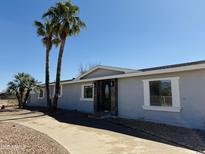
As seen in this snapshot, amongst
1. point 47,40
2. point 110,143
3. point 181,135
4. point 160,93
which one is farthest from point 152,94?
point 47,40

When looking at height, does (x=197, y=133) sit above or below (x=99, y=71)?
below

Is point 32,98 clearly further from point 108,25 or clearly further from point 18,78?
point 108,25

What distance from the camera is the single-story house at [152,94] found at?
9.44m

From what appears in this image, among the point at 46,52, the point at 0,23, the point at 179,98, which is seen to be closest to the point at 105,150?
the point at 179,98

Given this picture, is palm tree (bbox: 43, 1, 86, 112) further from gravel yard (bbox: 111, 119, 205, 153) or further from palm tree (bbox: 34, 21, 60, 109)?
gravel yard (bbox: 111, 119, 205, 153)

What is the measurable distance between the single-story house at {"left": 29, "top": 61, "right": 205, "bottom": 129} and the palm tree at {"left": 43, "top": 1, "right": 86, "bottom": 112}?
3034mm

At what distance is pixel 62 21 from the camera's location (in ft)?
56.7

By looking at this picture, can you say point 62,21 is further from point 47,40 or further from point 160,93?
point 160,93

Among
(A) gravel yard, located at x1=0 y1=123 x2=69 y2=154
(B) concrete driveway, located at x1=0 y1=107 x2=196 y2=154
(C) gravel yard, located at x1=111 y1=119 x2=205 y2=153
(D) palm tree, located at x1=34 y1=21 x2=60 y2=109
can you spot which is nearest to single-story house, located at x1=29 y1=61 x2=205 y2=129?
(C) gravel yard, located at x1=111 y1=119 x2=205 y2=153

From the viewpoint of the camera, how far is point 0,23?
14320mm

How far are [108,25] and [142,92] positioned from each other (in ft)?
25.2

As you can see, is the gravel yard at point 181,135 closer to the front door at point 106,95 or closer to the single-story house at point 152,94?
the single-story house at point 152,94

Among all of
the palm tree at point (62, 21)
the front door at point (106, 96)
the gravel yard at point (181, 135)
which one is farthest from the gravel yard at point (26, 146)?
the palm tree at point (62, 21)

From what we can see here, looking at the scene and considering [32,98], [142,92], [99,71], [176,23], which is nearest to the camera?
[142,92]
